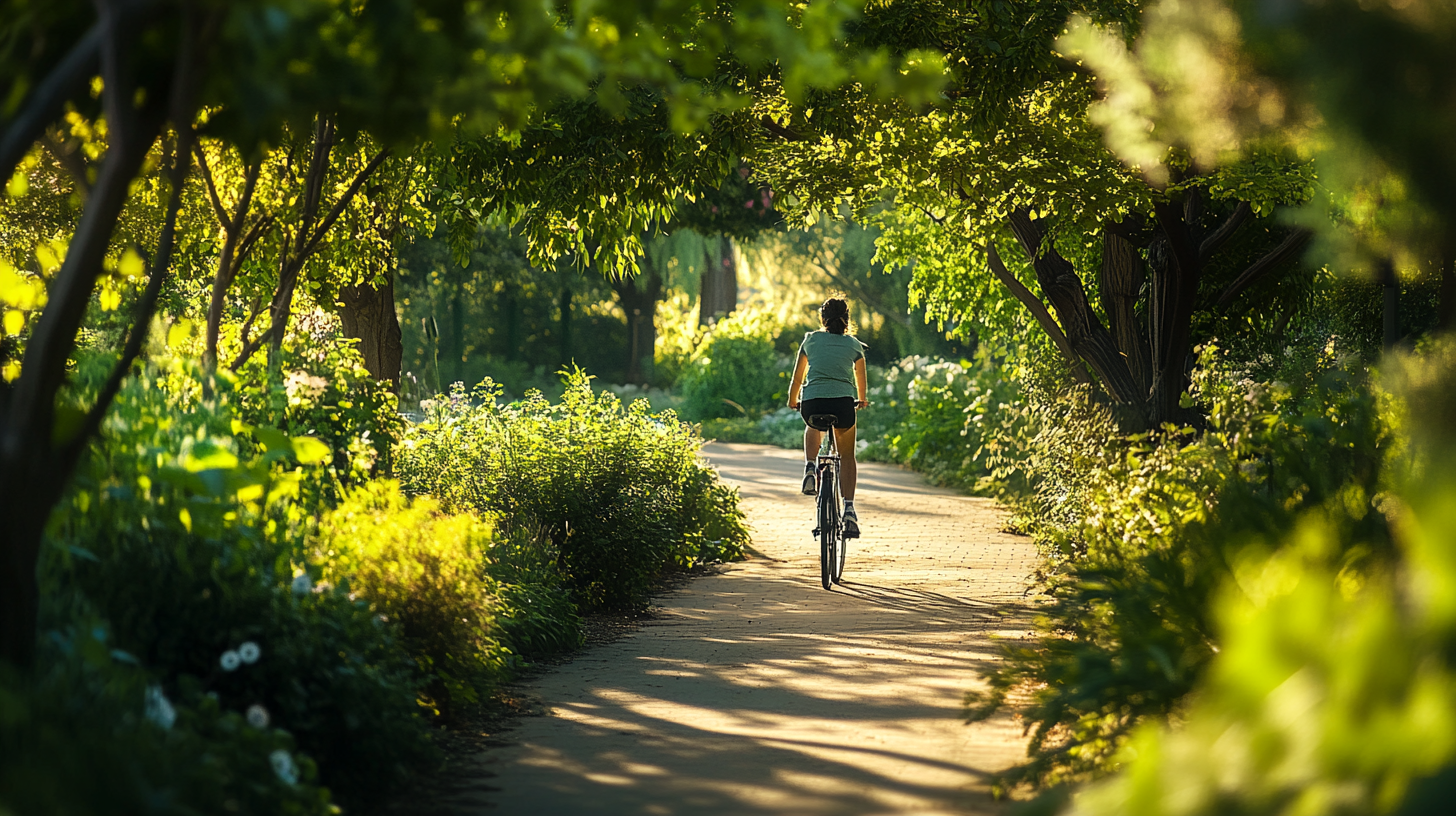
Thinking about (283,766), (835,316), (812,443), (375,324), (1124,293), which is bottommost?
(283,766)

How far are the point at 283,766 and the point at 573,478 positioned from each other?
5.54 metres

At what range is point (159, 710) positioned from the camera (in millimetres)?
3422

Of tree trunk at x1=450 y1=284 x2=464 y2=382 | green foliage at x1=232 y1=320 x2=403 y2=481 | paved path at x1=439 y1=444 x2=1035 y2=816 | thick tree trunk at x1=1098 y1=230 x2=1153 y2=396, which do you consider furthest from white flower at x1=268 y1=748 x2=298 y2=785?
tree trunk at x1=450 y1=284 x2=464 y2=382

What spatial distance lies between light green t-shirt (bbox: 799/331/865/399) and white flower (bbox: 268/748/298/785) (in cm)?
669

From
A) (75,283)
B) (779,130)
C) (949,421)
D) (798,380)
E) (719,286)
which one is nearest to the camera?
(75,283)

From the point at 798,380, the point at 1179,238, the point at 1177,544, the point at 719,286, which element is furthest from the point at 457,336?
the point at 1177,544

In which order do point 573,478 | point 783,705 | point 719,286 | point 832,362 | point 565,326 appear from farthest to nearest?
point 565,326, point 719,286, point 832,362, point 573,478, point 783,705

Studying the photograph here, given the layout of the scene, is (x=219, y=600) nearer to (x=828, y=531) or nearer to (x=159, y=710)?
(x=159, y=710)

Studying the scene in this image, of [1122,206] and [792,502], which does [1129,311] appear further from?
[792,502]

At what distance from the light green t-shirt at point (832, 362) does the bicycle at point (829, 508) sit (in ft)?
0.69

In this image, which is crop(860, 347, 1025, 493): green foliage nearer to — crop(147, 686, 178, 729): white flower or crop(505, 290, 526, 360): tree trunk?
crop(147, 686, 178, 729): white flower

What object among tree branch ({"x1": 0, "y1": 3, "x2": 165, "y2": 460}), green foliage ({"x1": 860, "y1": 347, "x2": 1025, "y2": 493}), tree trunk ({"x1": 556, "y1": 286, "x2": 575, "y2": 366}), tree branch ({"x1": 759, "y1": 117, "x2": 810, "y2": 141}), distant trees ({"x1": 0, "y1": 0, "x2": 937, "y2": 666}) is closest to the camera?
distant trees ({"x1": 0, "y1": 0, "x2": 937, "y2": 666})

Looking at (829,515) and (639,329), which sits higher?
(639,329)

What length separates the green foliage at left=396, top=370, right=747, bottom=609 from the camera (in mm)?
8766
